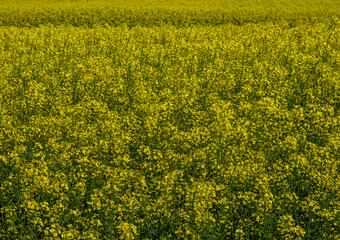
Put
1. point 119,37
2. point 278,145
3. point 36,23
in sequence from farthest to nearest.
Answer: point 36,23 → point 119,37 → point 278,145

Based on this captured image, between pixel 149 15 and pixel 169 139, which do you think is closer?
pixel 169 139

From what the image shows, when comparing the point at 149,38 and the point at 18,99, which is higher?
the point at 149,38

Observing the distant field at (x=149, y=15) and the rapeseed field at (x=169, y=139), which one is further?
the distant field at (x=149, y=15)

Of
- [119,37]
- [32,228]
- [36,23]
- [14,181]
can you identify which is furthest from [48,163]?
[36,23]

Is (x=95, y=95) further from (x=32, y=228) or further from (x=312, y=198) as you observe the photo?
(x=312, y=198)

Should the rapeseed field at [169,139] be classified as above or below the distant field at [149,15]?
below

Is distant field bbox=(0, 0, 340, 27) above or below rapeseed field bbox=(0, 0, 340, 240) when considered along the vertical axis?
above

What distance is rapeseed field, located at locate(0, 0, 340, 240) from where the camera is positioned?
18.1 ft

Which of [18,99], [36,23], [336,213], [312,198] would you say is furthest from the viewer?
[36,23]

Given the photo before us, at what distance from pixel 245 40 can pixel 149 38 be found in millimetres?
3122

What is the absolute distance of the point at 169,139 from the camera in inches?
281

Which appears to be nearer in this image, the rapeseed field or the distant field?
the rapeseed field

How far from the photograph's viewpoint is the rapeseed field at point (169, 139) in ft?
18.1

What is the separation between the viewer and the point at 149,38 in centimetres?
1362
